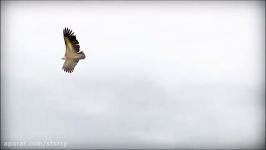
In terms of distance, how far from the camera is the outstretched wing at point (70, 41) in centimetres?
12375

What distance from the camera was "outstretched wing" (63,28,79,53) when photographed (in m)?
124

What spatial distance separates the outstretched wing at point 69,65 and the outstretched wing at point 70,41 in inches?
38.6

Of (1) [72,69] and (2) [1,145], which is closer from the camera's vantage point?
(1) [72,69]

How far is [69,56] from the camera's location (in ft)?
407

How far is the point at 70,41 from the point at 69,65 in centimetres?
240

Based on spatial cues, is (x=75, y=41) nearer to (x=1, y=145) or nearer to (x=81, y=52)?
(x=81, y=52)

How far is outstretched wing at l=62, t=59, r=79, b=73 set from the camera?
125 metres

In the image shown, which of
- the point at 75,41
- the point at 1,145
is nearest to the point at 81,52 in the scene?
the point at 75,41

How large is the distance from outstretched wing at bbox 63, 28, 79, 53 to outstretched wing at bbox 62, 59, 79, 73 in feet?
3.22

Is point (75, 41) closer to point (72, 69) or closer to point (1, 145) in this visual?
point (72, 69)

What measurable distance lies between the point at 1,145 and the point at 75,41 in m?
15.0

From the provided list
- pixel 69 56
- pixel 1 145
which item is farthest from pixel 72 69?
pixel 1 145

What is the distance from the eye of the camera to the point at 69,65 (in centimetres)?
12531

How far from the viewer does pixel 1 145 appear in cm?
13400
